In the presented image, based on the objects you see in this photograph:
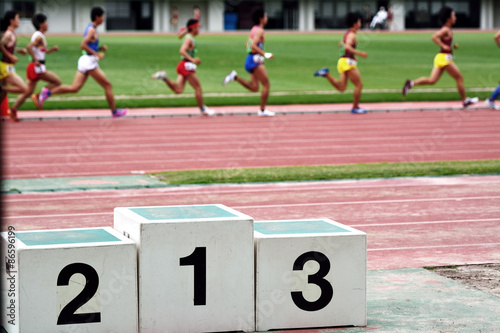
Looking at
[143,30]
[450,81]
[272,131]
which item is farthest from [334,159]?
[143,30]

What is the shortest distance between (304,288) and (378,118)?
13971 millimetres

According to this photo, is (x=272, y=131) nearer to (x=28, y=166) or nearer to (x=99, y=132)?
(x=99, y=132)

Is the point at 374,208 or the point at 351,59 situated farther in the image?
the point at 351,59

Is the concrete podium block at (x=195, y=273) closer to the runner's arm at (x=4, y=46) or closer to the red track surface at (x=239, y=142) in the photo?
the red track surface at (x=239, y=142)

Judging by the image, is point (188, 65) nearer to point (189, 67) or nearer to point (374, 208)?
point (189, 67)

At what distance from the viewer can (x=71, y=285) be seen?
506 cm

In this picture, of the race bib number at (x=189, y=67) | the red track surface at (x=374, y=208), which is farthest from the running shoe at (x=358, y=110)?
the red track surface at (x=374, y=208)

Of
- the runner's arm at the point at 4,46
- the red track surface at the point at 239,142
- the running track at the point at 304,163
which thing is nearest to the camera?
the running track at the point at 304,163

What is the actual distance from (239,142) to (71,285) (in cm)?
1043

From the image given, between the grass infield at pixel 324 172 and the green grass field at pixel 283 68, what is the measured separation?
9.91 meters

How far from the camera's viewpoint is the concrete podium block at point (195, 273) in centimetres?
522

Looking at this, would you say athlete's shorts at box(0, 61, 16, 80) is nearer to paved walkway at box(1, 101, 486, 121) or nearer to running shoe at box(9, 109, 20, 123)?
running shoe at box(9, 109, 20, 123)

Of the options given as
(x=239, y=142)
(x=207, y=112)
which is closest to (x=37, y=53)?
(x=207, y=112)

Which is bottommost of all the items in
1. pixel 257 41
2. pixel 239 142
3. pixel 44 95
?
pixel 239 142
